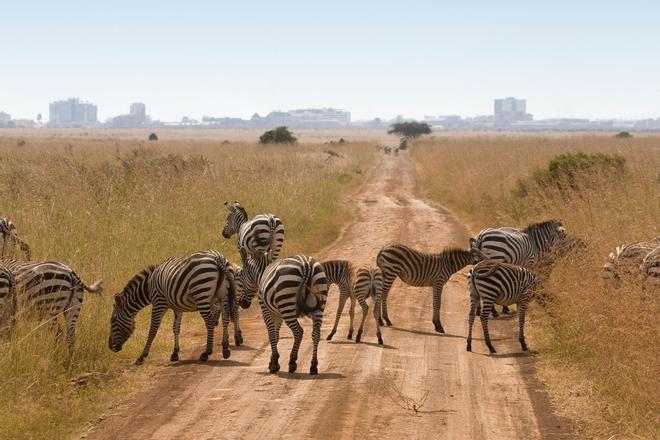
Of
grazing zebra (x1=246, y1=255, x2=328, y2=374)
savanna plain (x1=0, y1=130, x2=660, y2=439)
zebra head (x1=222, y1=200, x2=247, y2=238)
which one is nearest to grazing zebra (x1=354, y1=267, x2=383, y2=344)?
savanna plain (x1=0, y1=130, x2=660, y2=439)

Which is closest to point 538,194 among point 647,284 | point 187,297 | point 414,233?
point 414,233

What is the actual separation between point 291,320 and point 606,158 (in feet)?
73.1

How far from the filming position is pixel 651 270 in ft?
40.4

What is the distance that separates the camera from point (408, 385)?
10.9 meters

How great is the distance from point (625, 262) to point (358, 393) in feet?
17.1

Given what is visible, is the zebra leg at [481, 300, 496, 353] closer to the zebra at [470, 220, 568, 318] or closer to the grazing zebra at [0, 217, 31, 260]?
the zebra at [470, 220, 568, 318]

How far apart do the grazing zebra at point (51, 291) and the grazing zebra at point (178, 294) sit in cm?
79

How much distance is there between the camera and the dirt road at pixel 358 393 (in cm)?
916

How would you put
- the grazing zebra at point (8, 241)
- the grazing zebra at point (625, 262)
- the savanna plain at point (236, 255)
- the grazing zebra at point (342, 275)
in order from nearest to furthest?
1. the savanna plain at point (236, 255)
2. the grazing zebra at point (625, 262)
3. the grazing zebra at point (8, 241)
4. the grazing zebra at point (342, 275)

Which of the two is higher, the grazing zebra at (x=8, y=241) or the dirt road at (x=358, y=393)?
the grazing zebra at (x=8, y=241)

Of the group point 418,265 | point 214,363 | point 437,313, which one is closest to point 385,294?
point 418,265

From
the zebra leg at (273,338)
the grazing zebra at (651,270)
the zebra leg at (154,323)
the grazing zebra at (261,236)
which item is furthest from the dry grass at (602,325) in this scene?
the zebra leg at (154,323)

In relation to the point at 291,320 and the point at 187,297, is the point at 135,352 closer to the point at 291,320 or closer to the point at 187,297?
the point at 187,297

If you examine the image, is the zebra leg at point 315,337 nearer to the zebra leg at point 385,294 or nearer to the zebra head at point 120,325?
the zebra head at point 120,325
